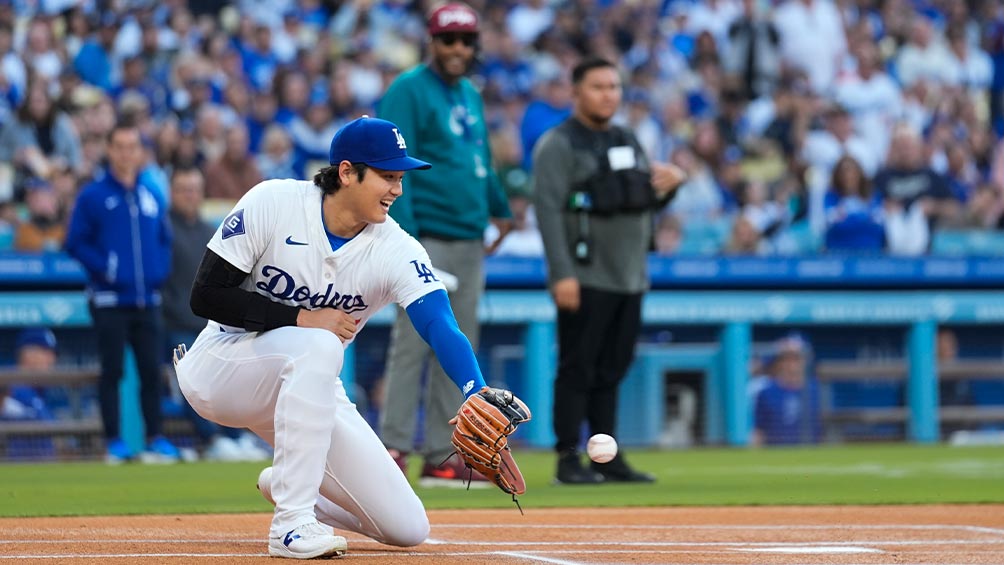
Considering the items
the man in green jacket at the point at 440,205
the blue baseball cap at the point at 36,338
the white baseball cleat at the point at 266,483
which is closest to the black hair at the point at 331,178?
the white baseball cleat at the point at 266,483

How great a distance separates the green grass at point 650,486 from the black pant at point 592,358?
399mm

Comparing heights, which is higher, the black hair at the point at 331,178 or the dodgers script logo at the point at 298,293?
the black hair at the point at 331,178

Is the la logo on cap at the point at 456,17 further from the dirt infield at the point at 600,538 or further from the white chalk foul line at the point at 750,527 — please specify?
the white chalk foul line at the point at 750,527

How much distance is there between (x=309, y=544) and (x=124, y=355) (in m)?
6.40

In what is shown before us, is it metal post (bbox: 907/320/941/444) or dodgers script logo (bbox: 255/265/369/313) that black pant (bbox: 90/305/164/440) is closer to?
dodgers script logo (bbox: 255/265/369/313)

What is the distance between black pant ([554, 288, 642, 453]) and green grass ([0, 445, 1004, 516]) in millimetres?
399

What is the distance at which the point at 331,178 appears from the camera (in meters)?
5.28

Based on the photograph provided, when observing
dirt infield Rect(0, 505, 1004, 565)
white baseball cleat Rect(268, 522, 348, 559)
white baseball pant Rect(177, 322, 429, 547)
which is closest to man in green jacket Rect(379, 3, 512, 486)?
dirt infield Rect(0, 505, 1004, 565)

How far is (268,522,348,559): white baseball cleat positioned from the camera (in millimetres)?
4910

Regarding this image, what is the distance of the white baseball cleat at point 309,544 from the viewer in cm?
491

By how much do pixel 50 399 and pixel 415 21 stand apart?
26.6 ft

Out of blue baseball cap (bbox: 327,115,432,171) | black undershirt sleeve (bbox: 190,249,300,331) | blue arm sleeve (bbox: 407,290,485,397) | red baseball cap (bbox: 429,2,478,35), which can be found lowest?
blue arm sleeve (bbox: 407,290,485,397)

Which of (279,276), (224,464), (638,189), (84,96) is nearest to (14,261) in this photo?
(224,464)

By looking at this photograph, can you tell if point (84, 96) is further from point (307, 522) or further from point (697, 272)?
point (307, 522)
